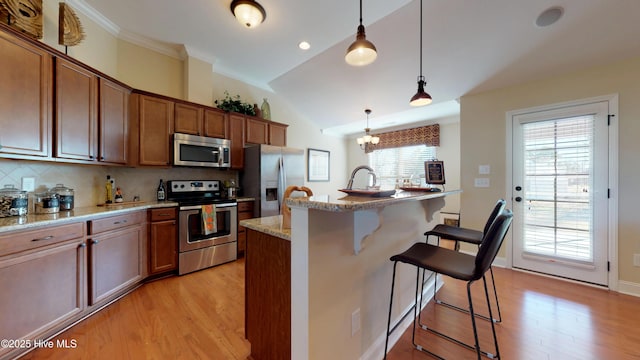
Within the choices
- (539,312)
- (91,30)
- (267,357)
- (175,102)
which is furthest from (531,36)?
(91,30)

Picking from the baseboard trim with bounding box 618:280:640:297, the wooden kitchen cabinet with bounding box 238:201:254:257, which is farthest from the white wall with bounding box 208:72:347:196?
the baseboard trim with bounding box 618:280:640:297

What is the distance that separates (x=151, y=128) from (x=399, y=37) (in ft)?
11.1

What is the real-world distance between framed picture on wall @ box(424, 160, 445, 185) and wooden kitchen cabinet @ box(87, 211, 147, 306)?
121 inches

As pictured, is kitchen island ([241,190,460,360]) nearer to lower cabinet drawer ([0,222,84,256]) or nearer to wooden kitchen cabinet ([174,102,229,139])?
lower cabinet drawer ([0,222,84,256])

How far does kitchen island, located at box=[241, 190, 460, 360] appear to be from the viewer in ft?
3.52

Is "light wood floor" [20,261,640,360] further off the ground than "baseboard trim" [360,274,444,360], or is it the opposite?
"baseboard trim" [360,274,444,360]

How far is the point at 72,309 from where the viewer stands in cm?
178

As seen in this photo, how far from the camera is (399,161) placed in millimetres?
5742

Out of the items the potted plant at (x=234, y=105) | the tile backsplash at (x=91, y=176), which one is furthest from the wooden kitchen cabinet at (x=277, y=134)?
the tile backsplash at (x=91, y=176)

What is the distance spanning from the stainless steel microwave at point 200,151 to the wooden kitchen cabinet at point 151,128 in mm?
110

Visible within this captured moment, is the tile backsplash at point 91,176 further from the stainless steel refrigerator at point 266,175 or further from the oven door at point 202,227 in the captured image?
the oven door at point 202,227

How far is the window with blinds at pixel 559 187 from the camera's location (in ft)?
8.43

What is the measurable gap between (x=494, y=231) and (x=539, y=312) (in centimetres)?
172

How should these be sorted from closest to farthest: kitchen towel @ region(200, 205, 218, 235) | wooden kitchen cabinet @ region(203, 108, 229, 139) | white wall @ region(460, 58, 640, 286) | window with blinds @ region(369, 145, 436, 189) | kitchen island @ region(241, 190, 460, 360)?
1. kitchen island @ region(241, 190, 460, 360)
2. white wall @ region(460, 58, 640, 286)
3. kitchen towel @ region(200, 205, 218, 235)
4. wooden kitchen cabinet @ region(203, 108, 229, 139)
5. window with blinds @ region(369, 145, 436, 189)
